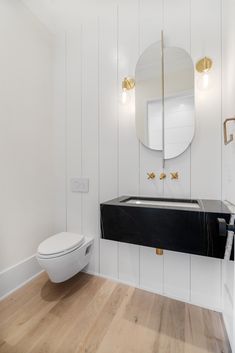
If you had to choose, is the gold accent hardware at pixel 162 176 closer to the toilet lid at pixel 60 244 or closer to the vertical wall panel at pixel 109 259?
the vertical wall panel at pixel 109 259

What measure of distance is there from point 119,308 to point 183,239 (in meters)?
0.80

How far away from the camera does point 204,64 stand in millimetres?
1389

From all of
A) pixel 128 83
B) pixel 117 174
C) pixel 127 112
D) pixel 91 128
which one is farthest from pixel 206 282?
pixel 128 83

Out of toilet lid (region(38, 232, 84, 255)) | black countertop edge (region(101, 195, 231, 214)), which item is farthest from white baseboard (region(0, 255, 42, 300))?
black countertop edge (region(101, 195, 231, 214))

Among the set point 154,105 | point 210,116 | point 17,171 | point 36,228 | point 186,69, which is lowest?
point 36,228

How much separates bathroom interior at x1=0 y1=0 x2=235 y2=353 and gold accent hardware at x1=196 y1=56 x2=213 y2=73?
0.6 inches

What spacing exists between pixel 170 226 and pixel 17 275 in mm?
1460

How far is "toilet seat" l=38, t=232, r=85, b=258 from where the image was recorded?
56.9 inches

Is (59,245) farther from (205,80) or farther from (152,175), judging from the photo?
(205,80)

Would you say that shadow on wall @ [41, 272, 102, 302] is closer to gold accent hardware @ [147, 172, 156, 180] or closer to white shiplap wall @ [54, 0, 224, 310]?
white shiplap wall @ [54, 0, 224, 310]

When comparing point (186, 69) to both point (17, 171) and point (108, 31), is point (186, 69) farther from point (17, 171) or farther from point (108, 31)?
point (17, 171)

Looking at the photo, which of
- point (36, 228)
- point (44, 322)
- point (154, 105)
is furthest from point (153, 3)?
point (44, 322)

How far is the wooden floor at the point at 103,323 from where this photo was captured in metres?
1.12

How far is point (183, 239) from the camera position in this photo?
1.13 meters
